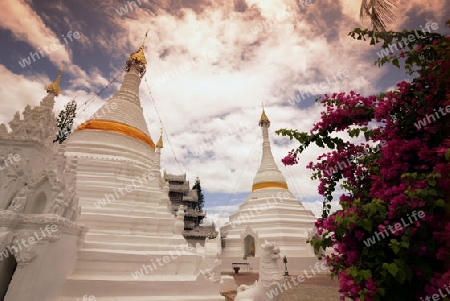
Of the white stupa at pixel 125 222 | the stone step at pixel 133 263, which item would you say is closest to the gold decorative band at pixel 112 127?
the white stupa at pixel 125 222

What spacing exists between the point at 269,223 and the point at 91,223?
605 inches

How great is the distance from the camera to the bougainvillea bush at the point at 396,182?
2.21 meters

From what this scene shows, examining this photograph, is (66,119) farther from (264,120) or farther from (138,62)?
(264,120)

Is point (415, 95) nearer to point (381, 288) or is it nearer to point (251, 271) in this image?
point (381, 288)

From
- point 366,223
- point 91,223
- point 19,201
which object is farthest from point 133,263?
point 366,223

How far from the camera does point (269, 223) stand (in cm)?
2106

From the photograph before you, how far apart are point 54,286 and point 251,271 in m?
15.3

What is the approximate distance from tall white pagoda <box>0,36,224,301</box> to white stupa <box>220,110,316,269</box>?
422 inches

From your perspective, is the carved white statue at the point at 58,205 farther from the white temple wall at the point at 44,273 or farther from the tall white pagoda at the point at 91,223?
the white temple wall at the point at 44,273

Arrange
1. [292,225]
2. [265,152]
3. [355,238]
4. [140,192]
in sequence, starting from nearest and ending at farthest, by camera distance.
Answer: [355,238] → [140,192] → [292,225] → [265,152]

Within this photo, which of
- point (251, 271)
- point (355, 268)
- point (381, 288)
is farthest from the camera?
point (251, 271)

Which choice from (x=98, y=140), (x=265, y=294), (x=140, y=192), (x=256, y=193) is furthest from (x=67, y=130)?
(x=265, y=294)

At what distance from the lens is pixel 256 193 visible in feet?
82.3

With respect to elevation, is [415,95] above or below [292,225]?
below
